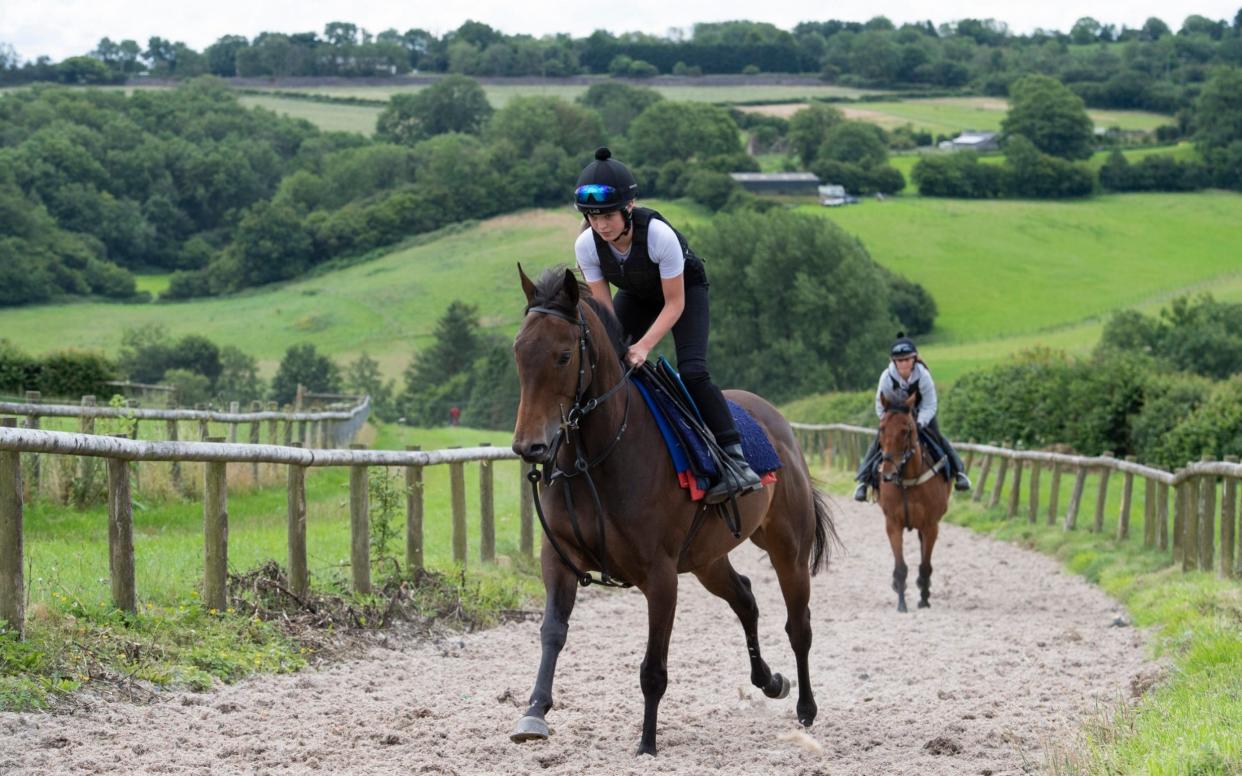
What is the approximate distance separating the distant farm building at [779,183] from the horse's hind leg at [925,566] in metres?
88.2

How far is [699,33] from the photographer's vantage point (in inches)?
6993

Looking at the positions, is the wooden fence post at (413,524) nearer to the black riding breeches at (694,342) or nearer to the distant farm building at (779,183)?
the black riding breeches at (694,342)

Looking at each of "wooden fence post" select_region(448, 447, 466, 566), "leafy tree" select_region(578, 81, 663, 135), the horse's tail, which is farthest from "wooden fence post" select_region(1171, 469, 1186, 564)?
"leafy tree" select_region(578, 81, 663, 135)

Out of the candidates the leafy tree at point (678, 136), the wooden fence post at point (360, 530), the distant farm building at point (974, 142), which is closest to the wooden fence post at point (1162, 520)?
the wooden fence post at point (360, 530)

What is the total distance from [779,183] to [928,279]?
937 inches

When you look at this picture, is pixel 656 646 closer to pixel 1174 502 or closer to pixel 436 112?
pixel 1174 502

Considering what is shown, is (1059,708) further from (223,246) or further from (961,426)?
(223,246)

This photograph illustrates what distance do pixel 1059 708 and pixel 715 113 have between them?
109217 millimetres

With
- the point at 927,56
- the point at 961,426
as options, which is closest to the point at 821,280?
the point at 961,426

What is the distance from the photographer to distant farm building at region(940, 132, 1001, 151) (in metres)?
111

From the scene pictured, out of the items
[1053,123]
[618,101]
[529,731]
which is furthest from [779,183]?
[529,731]

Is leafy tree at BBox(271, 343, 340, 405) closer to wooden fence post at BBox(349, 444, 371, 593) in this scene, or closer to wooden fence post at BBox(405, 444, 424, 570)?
wooden fence post at BBox(405, 444, 424, 570)

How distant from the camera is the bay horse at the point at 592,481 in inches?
251

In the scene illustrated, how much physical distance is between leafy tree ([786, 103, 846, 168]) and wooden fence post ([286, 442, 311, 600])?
107m
